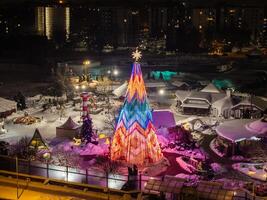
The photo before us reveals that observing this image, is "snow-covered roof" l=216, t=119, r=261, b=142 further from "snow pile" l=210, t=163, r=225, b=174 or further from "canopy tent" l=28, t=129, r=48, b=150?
"canopy tent" l=28, t=129, r=48, b=150

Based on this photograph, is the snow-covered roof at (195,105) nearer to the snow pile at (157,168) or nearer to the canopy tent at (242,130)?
the canopy tent at (242,130)

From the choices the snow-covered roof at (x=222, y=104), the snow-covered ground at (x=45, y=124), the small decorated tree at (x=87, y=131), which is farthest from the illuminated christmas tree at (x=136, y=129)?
the snow-covered roof at (x=222, y=104)

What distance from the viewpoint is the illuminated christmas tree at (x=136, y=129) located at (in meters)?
22.9

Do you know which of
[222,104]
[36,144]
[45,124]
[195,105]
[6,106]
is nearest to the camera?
[36,144]

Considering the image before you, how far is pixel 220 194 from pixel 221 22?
13144 centimetres

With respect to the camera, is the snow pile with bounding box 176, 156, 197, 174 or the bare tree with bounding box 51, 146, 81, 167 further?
the bare tree with bounding box 51, 146, 81, 167

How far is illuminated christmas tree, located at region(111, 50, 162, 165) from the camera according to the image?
901 inches

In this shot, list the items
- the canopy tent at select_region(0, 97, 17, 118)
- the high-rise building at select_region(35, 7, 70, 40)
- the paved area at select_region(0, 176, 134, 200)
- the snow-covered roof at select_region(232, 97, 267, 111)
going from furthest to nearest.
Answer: the high-rise building at select_region(35, 7, 70, 40), the snow-covered roof at select_region(232, 97, 267, 111), the canopy tent at select_region(0, 97, 17, 118), the paved area at select_region(0, 176, 134, 200)

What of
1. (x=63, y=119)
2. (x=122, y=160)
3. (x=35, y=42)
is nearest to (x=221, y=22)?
(x=35, y=42)

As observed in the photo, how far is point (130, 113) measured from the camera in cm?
2319

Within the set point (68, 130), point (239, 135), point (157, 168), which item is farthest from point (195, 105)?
point (157, 168)

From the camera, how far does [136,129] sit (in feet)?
76.0

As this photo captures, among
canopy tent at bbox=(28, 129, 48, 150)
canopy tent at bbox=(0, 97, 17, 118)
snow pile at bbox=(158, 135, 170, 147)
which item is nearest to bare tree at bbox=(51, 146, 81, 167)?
canopy tent at bbox=(28, 129, 48, 150)

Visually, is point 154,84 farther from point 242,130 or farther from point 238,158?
point 238,158
